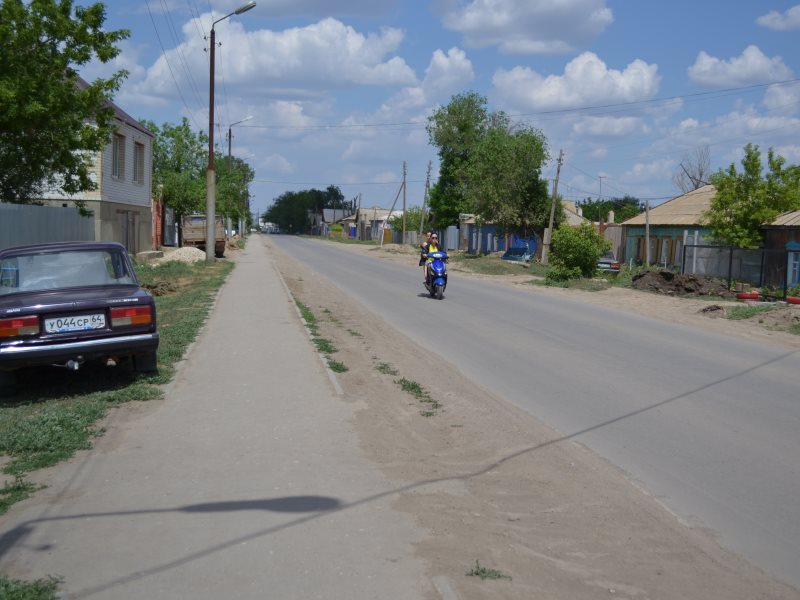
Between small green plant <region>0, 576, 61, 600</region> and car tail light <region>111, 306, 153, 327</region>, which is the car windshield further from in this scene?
small green plant <region>0, 576, 61, 600</region>

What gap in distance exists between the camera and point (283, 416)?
7539 mm

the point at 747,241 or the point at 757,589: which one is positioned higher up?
the point at 747,241

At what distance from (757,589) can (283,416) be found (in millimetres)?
4440

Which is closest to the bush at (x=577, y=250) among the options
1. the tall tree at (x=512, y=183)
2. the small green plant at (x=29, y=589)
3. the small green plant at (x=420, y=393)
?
the tall tree at (x=512, y=183)

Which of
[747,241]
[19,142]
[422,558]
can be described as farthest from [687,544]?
[747,241]

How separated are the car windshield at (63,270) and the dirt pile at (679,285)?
1882 centimetres

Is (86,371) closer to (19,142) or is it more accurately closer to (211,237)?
(19,142)

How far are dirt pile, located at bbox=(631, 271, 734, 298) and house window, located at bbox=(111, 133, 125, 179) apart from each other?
62.9 ft

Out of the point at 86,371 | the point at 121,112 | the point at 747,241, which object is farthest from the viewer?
the point at 121,112

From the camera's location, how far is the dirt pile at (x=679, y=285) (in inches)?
944

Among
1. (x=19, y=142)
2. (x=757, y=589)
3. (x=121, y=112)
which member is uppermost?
(x=121, y=112)

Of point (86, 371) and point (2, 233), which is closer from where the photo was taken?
point (86, 371)

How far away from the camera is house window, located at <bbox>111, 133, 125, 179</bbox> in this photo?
30234 mm

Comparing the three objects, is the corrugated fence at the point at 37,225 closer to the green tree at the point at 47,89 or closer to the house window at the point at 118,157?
the green tree at the point at 47,89
